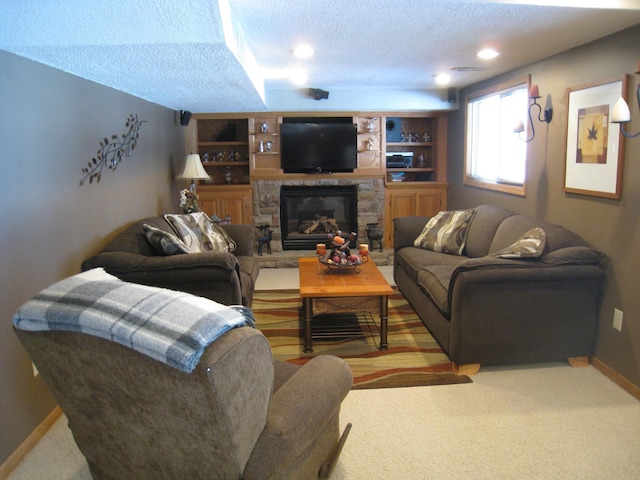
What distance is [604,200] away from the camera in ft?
11.1

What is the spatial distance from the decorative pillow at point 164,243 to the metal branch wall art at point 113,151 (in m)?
0.52

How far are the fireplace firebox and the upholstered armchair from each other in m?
5.25

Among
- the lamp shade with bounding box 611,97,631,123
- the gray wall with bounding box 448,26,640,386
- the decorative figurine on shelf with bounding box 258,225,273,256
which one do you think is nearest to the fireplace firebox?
the decorative figurine on shelf with bounding box 258,225,273,256

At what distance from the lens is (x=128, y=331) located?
4.54 ft

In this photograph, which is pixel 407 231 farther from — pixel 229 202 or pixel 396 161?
pixel 229 202

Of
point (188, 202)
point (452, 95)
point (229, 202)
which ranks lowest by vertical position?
point (229, 202)

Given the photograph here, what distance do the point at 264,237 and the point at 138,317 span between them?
17.4 ft

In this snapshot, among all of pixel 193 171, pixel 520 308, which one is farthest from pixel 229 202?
pixel 520 308

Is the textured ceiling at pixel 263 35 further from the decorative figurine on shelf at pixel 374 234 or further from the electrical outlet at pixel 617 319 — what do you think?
the decorative figurine on shelf at pixel 374 234

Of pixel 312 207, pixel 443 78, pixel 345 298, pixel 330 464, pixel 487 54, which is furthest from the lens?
pixel 312 207

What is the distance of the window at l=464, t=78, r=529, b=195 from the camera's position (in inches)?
192

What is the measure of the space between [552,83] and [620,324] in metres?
1.98

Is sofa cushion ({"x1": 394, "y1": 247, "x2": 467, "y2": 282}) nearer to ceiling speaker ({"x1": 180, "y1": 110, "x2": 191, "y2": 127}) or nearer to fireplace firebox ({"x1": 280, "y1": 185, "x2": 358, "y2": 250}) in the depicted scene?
fireplace firebox ({"x1": 280, "y1": 185, "x2": 358, "y2": 250})

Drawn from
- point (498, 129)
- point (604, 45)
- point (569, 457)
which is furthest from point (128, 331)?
point (498, 129)
